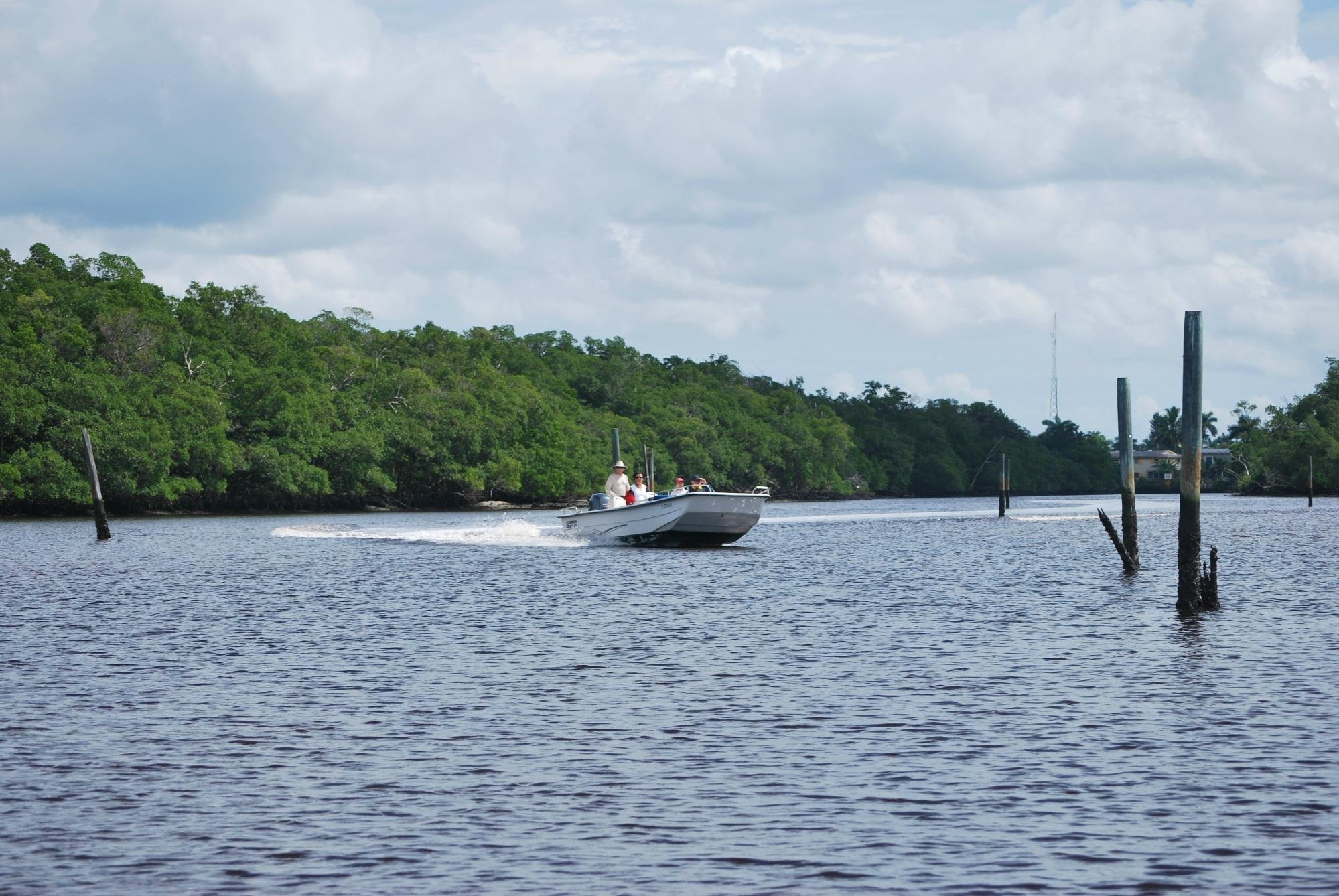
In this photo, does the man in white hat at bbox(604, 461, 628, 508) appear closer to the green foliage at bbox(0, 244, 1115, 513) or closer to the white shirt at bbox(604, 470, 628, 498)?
the white shirt at bbox(604, 470, 628, 498)

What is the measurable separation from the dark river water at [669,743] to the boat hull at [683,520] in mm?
12091

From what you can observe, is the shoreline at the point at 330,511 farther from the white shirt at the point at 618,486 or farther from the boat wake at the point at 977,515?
the white shirt at the point at 618,486

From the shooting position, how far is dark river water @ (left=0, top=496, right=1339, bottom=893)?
1048 centimetres

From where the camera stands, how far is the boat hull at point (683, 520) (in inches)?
1772

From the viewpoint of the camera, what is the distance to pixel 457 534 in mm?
64625

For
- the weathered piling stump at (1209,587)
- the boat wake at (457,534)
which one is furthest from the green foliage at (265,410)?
the weathered piling stump at (1209,587)

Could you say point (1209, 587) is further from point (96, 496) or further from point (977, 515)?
point (977, 515)

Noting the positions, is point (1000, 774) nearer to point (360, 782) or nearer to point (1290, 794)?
point (1290, 794)

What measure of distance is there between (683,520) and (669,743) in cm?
3094

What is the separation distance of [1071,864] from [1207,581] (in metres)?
17.7

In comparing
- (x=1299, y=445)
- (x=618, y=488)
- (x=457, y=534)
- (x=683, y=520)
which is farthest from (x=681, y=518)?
(x=1299, y=445)

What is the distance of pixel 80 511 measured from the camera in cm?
9019

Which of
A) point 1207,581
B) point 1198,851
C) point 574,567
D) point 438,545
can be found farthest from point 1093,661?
point 438,545

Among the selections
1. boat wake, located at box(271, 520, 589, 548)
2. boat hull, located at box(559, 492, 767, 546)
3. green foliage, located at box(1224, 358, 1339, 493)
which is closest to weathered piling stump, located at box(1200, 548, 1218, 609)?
boat hull, located at box(559, 492, 767, 546)
